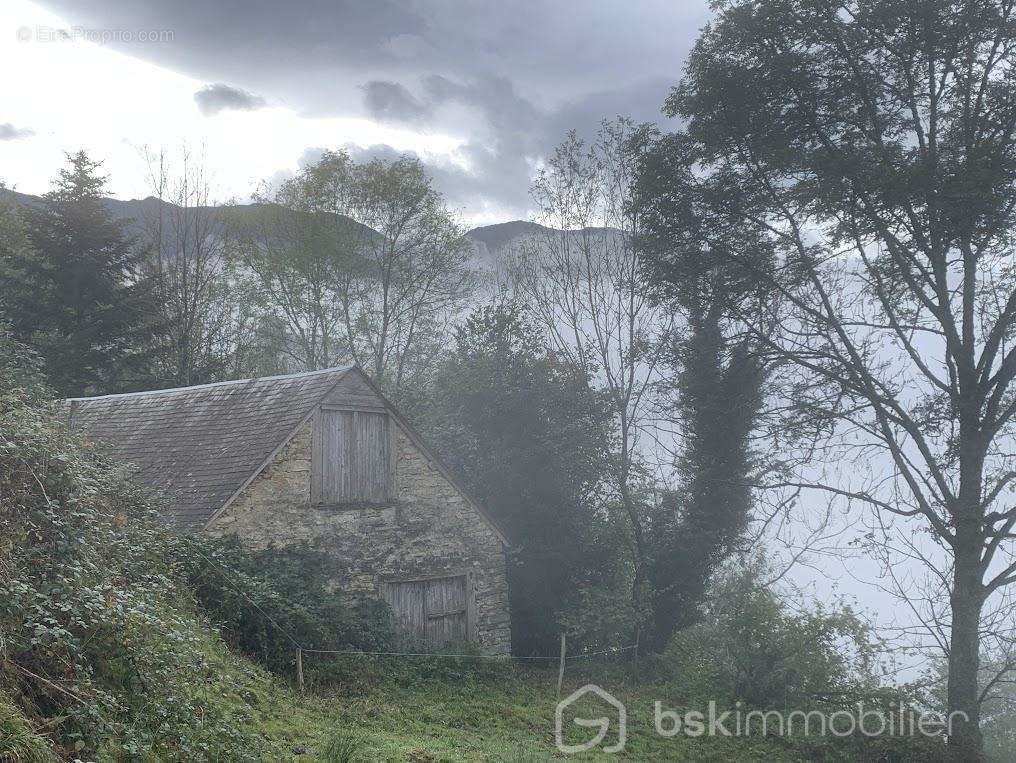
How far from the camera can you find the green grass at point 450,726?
8.80m

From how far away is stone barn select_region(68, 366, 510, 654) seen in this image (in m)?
15.1

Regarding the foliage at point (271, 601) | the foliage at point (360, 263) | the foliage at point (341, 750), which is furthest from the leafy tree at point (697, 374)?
the foliage at point (360, 263)

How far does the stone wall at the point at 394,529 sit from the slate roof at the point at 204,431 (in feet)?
1.41

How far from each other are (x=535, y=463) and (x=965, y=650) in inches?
419

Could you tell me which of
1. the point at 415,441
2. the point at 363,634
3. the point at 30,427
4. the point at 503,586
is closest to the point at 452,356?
the point at 415,441

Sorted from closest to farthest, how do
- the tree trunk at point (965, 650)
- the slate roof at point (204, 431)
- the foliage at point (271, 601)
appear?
the tree trunk at point (965, 650)
the foliage at point (271, 601)
the slate roof at point (204, 431)

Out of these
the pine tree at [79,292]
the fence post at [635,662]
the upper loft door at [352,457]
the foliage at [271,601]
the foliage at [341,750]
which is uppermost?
the pine tree at [79,292]

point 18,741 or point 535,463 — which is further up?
point 535,463

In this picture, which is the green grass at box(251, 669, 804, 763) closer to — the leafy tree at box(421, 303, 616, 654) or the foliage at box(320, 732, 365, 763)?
the foliage at box(320, 732, 365, 763)

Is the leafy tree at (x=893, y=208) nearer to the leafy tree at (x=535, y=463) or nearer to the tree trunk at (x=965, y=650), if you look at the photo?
the tree trunk at (x=965, y=650)

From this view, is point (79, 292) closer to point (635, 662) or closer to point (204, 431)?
point (204, 431)

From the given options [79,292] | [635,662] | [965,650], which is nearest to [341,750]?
[965,650]

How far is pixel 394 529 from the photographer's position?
1683cm

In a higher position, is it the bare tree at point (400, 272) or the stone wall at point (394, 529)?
the bare tree at point (400, 272)
